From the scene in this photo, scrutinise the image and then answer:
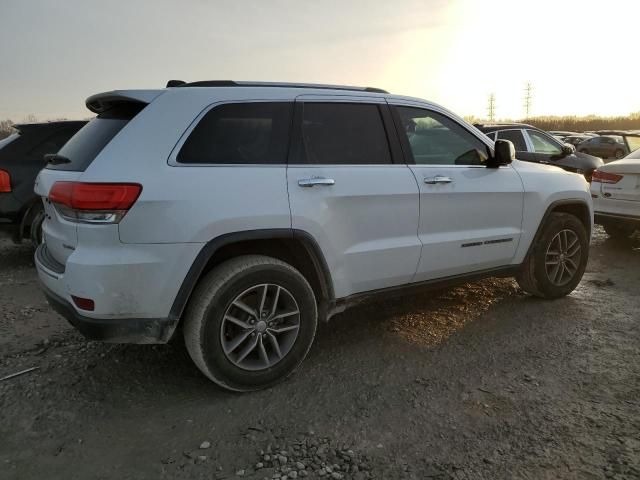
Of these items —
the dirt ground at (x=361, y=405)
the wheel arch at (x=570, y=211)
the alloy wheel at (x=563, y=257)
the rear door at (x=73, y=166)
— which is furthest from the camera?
the alloy wheel at (x=563, y=257)

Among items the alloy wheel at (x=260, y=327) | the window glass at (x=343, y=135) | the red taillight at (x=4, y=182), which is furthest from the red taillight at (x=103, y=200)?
the red taillight at (x=4, y=182)

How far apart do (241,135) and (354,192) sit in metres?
0.81

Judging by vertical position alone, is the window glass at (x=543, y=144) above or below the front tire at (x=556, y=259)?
above

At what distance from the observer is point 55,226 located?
3.05 meters

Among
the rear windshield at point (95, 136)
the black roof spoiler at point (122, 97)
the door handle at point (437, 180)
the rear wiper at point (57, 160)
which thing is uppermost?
the black roof spoiler at point (122, 97)

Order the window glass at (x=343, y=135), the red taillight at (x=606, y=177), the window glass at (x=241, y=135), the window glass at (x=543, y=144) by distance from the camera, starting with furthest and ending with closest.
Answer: the window glass at (x=543, y=144) → the red taillight at (x=606, y=177) → the window glass at (x=343, y=135) → the window glass at (x=241, y=135)

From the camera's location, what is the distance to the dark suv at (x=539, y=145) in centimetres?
1052

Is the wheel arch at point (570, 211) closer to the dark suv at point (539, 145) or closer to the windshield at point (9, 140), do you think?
the dark suv at point (539, 145)

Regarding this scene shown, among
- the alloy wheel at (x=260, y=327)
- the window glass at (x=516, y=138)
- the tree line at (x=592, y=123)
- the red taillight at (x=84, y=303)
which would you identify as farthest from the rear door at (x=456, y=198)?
the tree line at (x=592, y=123)

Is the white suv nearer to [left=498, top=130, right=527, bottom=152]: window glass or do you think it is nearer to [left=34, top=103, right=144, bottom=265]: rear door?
[left=34, top=103, right=144, bottom=265]: rear door

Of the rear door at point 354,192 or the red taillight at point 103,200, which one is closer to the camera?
the red taillight at point 103,200

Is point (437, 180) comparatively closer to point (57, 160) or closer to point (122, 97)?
point (122, 97)

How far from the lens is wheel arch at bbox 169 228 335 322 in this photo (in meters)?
2.87

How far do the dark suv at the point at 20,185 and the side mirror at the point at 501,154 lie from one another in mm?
4890
